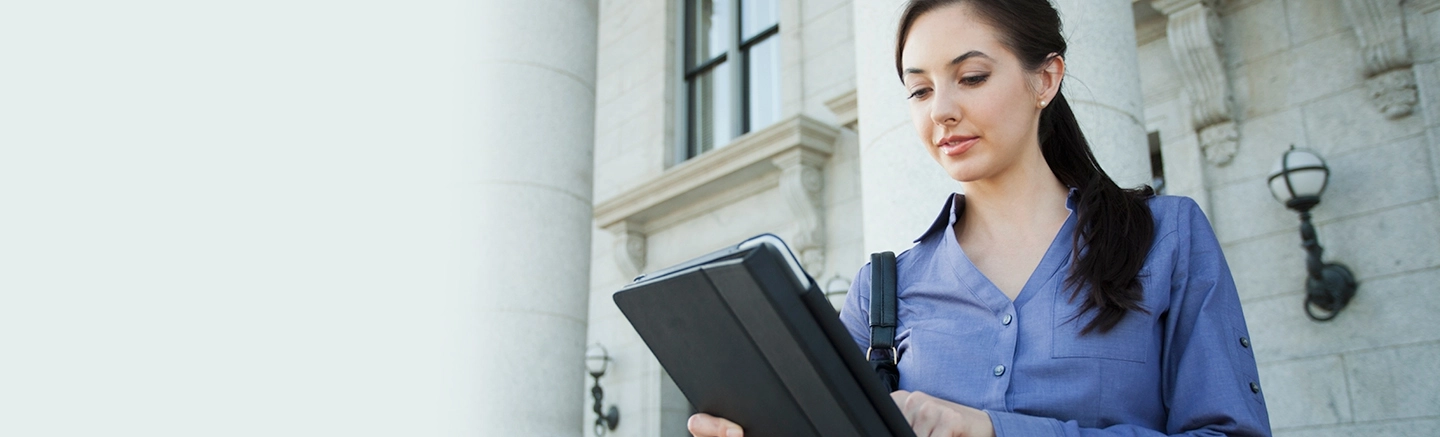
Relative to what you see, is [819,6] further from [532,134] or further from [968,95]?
[968,95]

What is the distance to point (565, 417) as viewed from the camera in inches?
184

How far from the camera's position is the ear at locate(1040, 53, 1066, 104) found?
1606 millimetres

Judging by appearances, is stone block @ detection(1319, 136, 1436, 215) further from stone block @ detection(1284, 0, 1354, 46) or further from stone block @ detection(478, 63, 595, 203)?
stone block @ detection(478, 63, 595, 203)

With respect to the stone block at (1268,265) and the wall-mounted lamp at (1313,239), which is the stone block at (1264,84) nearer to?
the wall-mounted lamp at (1313,239)

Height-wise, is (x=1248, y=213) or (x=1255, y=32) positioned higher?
(x=1255, y=32)

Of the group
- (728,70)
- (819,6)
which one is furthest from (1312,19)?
(728,70)

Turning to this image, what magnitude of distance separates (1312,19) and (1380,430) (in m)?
2.44

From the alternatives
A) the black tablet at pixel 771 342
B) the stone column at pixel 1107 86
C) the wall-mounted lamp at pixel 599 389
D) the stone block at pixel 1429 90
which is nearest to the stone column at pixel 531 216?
the stone column at pixel 1107 86

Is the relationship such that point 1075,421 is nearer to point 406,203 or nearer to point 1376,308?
point 406,203

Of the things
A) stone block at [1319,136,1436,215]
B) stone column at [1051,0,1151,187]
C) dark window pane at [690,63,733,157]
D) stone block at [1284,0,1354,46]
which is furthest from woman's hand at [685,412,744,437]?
dark window pane at [690,63,733,157]

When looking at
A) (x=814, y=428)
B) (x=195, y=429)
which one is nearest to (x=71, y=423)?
(x=195, y=429)

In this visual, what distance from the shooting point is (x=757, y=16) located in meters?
11.2

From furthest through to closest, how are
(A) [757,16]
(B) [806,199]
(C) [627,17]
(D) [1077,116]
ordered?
(C) [627,17]
(A) [757,16]
(B) [806,199]
(D) [1077,116]

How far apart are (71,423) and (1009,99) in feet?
14.4
